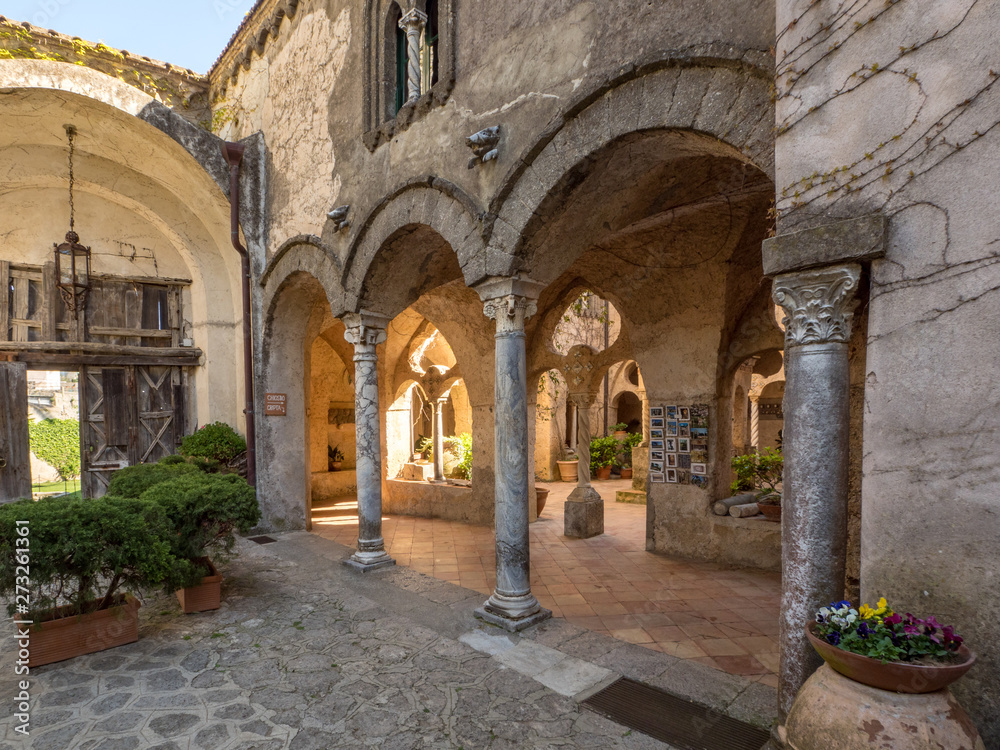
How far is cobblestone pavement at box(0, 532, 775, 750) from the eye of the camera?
10.9ft

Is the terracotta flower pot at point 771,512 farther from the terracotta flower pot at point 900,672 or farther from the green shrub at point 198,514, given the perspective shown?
the green shrub at point 198,514

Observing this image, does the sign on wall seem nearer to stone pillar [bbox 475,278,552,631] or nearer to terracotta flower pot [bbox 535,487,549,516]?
terracotta flower pot [bbox 535,487,549,516]

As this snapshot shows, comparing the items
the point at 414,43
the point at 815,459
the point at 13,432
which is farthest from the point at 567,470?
the point at 815,459

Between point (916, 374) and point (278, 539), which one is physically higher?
point (916, 374)

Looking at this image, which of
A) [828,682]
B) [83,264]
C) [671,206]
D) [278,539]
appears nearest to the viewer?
[828,682]

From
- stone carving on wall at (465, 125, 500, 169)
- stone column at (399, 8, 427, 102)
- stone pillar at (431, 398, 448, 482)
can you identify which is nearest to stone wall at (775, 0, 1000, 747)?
stone carving on wall at (465, 125, 500, 169)

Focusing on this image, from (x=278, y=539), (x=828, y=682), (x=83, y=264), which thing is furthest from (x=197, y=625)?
(x=83, y=264)

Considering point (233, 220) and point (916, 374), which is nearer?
point (916, 374)

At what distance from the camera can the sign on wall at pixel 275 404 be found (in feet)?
28.5

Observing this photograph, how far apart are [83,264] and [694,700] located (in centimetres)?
1013

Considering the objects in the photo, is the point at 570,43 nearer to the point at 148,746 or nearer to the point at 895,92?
the point at 895,92

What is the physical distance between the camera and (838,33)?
108 inches

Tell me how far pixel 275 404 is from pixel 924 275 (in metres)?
8.16

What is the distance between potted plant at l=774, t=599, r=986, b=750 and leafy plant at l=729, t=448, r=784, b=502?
5.26m
